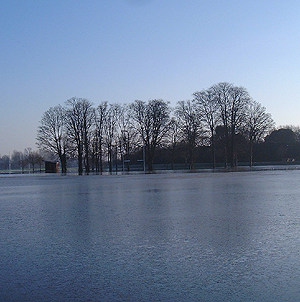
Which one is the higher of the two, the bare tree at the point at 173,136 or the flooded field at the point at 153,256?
the bare tree at the point at 173,136

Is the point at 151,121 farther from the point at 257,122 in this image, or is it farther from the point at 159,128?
the point at 257,122

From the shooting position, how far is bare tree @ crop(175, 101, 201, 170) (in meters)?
65.9

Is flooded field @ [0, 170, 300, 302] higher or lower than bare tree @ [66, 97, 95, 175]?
lower

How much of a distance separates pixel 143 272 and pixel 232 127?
60191 millimetres

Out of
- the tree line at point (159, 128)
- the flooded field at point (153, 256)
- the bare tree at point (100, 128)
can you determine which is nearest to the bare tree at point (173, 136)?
the tree line at point (159, 128)

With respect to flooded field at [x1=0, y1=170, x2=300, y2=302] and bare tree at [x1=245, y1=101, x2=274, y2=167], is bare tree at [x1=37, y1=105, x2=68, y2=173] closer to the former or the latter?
bare tree at [x1=245, y1=101, x2=274, y2=167]

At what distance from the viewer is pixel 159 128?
6694cm

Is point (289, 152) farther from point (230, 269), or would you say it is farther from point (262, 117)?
point (230, 269)

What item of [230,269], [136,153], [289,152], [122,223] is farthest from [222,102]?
[230,269]

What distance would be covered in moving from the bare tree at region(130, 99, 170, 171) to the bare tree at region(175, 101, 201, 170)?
94.2 inches

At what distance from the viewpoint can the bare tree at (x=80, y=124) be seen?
69812 millimetres

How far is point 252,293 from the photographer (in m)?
5.18

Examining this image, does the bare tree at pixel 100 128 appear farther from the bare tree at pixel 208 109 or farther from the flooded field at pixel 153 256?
the flooded field at pixel 153 256

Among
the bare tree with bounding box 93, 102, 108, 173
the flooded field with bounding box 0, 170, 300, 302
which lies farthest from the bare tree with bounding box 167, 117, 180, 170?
the flooded field with bounding box 0, 170, 300, 302
